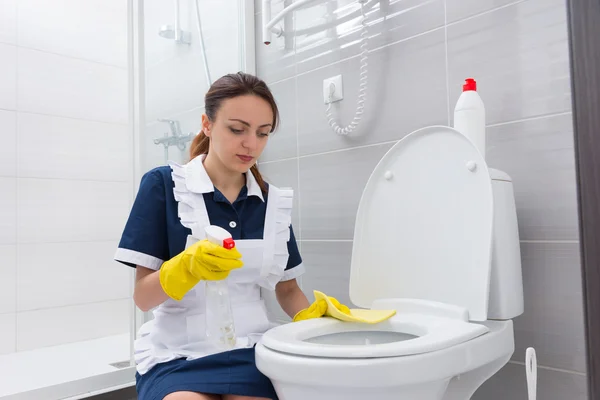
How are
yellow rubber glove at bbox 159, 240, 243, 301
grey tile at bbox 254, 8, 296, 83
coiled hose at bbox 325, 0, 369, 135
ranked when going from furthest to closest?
grey tile at bbox 254, 8, 296, 83 → coiled hose at bbox 325, 0, 369, 135 → yellow rubber glove at bbox 159, 240, 243, 301

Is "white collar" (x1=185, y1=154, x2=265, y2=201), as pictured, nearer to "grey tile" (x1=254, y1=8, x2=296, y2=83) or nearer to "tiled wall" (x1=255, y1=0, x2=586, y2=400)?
"tiled wall" (x1=255, y1=0, x2=586, y2=400)

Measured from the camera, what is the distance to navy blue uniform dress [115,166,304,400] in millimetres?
985

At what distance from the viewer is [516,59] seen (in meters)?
1.18

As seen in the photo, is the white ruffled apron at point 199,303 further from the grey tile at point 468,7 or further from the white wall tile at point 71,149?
the white wall tile at point 71,149

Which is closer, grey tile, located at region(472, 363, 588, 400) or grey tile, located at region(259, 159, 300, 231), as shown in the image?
grey tile, located at region(472, 363, 588, 400)

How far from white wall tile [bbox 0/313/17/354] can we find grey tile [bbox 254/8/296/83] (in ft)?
4.62

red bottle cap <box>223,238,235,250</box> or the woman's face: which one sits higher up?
the woman's face

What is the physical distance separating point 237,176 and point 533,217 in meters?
0.67

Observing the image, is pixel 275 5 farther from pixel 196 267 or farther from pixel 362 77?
pixel 196 267

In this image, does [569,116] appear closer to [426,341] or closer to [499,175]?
[499,175]

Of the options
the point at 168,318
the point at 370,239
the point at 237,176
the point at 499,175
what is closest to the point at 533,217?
the point at 499,175

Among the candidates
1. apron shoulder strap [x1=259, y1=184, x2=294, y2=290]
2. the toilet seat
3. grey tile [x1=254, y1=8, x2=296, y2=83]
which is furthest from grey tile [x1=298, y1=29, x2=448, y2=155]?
the toilet seat

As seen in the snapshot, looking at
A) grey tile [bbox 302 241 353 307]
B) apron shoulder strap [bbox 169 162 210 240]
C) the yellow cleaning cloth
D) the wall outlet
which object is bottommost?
the yellow cleaning cloth

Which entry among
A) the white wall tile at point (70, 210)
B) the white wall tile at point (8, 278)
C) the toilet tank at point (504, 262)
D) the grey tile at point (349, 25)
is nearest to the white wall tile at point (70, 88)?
the white wall tile at point (70, 210)
